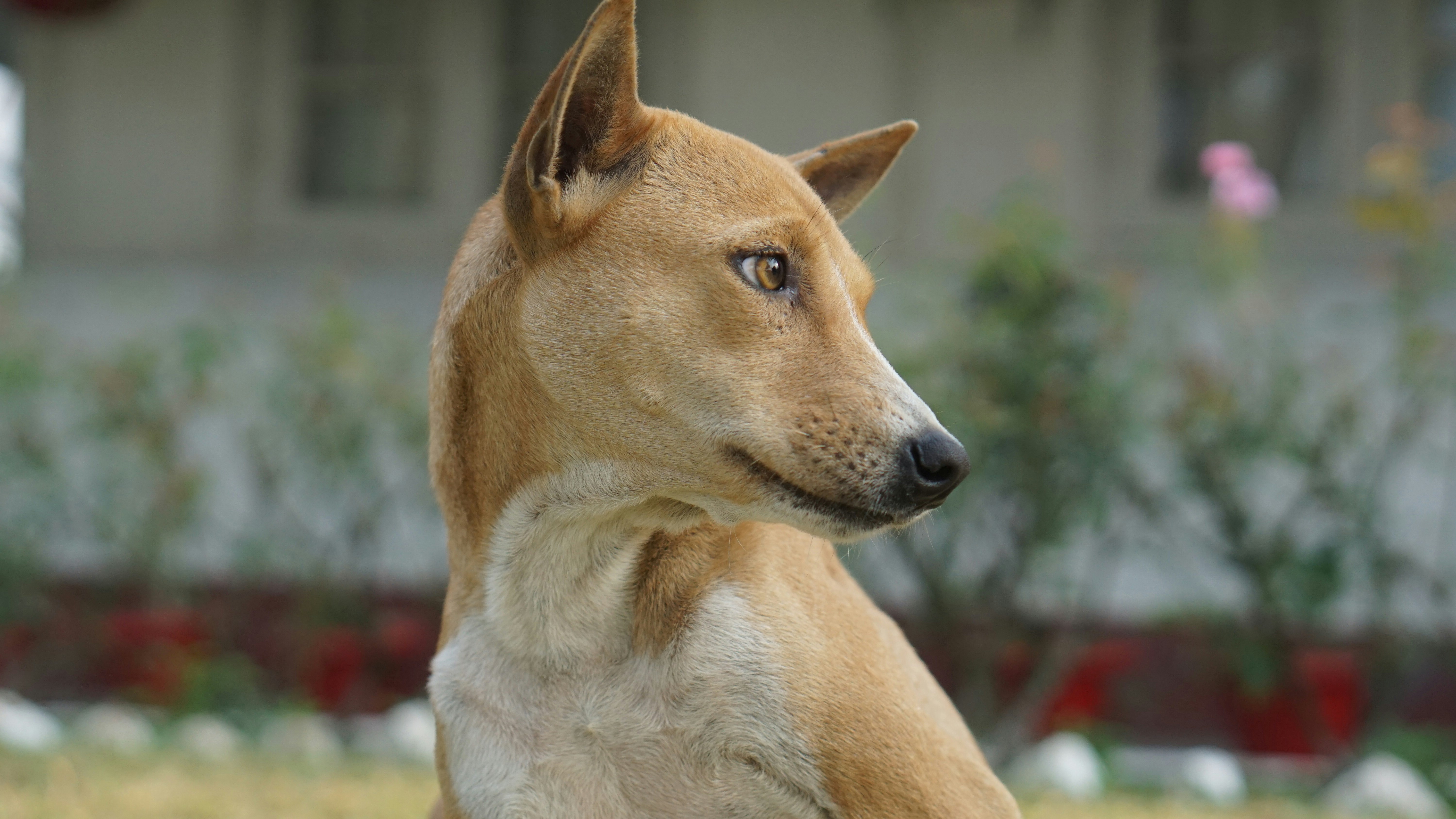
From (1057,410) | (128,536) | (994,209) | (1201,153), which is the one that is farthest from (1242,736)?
(128,536)

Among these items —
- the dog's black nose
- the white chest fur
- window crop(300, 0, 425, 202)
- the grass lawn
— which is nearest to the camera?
the dog's black nose

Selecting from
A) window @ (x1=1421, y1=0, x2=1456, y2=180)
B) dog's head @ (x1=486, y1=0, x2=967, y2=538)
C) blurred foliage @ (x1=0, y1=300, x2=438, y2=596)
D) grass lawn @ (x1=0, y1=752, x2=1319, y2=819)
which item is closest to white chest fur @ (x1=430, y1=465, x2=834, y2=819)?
dog's head @ (x1=486, y1=0, x2=967, y2=538)

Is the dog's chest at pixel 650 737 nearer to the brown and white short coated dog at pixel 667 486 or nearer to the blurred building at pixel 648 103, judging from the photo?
the brown and white short coated dog at pixel 667 486

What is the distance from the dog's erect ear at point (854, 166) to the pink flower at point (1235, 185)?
3155 millimetres

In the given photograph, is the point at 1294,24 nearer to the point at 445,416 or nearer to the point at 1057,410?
the point at 1057,410

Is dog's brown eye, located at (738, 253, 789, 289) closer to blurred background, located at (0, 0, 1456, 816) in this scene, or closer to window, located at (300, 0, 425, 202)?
blurred background, located at (0, 0, 1456, 816)


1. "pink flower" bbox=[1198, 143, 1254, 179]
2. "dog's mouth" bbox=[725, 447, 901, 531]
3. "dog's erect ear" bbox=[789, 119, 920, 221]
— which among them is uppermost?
"dog's erect ear" bbox=[789, 119, 920, 221]

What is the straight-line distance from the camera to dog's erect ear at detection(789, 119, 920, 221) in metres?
2.29

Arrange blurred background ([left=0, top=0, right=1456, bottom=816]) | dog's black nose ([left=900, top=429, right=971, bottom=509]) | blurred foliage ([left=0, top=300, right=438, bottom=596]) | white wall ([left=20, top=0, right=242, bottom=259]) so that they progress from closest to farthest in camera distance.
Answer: dog's black nose ([left=900, top=429, right=971, bottom=509])
blurred background ([left=0, top=0, right=1456, bottom=816])
blurred foliage ([left=0, top=300, right=438, bottom=596])
white wall ([left=20, top=0, right=242, bottom=259])

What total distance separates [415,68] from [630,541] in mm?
5648

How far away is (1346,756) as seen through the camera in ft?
15.5

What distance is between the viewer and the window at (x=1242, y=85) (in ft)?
20.6

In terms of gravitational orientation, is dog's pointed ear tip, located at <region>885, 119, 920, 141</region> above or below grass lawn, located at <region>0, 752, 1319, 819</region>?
above

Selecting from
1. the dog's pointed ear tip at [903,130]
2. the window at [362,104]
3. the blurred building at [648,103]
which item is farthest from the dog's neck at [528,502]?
the window at [362,104]
